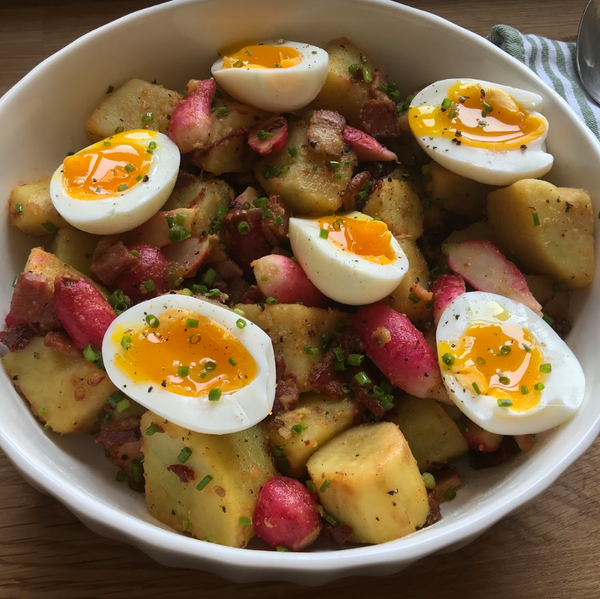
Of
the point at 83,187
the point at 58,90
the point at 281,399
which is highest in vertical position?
the point at 58,90

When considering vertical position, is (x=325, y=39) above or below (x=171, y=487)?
above

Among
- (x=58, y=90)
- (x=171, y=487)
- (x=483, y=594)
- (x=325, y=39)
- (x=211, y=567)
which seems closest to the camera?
(x=211, y=567)

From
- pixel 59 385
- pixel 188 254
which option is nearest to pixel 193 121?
pixel 188 254

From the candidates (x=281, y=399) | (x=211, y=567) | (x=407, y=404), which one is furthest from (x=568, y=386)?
(x=211, y=567)

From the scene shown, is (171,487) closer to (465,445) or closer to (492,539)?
(465,445)

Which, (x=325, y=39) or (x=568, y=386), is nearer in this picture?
(x=568, y=386)

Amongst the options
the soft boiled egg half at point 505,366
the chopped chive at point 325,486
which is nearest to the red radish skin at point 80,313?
the chopped chive at point 325,486

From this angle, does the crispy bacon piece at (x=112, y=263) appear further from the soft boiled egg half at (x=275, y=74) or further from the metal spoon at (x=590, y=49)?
the metal spoon at (x=590, y=49)
